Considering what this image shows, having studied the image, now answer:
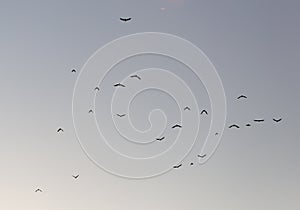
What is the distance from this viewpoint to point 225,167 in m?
1.36

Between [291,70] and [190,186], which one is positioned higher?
[291,70]

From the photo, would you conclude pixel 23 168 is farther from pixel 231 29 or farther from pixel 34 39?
pixel 231 29

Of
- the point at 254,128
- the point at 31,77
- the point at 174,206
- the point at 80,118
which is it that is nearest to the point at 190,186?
the point at 174,206

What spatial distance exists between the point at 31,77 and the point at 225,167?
80 centimetres

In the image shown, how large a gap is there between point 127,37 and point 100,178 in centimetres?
53

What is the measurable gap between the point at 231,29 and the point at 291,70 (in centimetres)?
27
